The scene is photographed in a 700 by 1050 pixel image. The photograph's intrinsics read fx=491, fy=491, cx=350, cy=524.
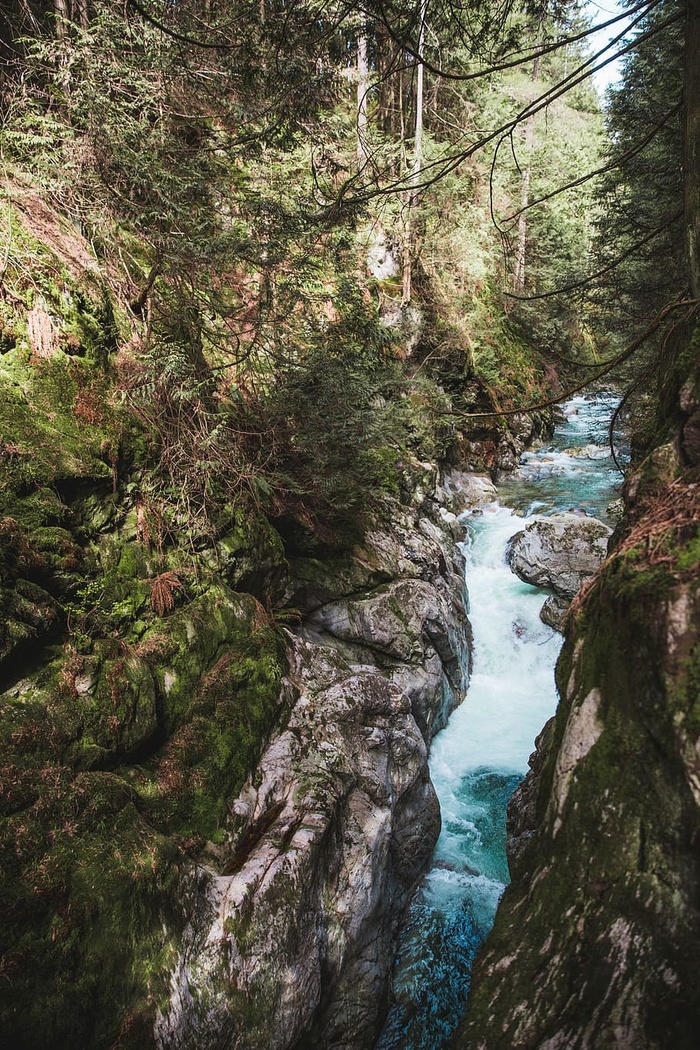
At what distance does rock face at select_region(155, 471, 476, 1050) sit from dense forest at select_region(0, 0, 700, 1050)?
0.03m

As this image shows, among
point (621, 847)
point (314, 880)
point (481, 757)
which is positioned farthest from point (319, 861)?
point (481, 757)

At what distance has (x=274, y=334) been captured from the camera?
7.11 metres

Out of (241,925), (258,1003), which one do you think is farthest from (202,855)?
(258,1003)

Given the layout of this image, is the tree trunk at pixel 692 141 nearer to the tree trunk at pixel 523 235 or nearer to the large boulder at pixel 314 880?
the large boulder at pixel 314 880

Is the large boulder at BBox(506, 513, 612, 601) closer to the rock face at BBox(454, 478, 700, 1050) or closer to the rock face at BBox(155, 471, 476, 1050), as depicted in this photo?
the rock face at BBox(155, 471, 476, 1050)

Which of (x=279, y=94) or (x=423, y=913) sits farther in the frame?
(x=423, y=913)

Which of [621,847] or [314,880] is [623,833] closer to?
[621,847]

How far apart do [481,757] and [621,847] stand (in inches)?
253


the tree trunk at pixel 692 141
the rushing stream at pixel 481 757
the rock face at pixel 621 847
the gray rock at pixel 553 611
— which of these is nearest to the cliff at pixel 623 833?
the rock face at pixel 621 847

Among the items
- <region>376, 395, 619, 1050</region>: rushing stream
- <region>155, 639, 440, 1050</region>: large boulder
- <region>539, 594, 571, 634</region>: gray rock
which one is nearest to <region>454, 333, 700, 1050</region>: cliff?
<region>155, 639, 440, 1050</region>: large boulder

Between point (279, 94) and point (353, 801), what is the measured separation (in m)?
7.32

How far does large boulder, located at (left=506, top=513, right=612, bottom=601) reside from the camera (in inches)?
422

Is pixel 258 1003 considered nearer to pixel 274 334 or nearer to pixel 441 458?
pixel 274 334

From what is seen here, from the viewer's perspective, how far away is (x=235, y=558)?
6.38 m
